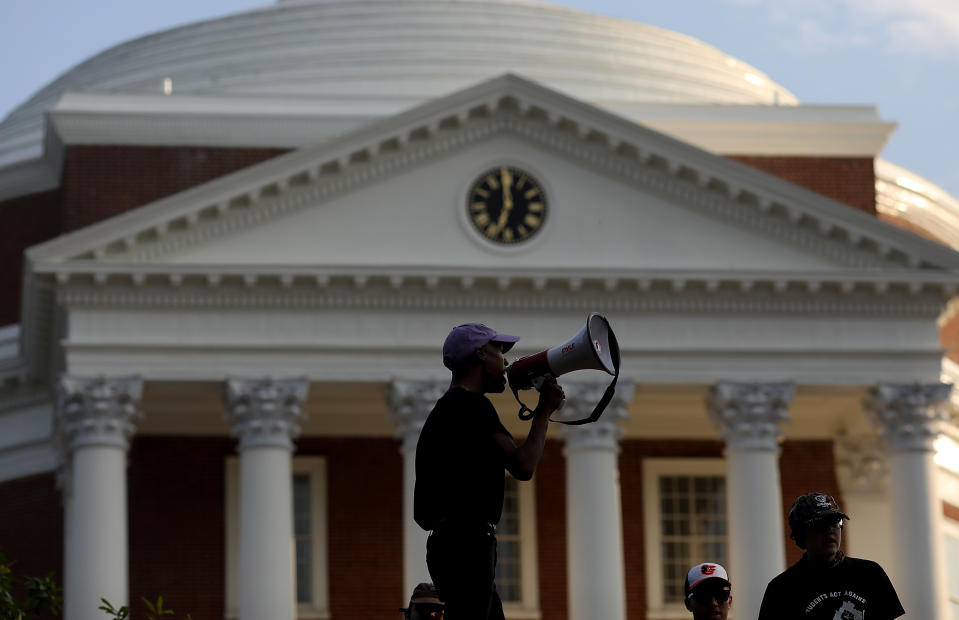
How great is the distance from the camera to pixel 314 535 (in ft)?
116

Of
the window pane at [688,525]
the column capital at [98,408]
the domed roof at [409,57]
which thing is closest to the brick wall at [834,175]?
the window pane at [688,525]

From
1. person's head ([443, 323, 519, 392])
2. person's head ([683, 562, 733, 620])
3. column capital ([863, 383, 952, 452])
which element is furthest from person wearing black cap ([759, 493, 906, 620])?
column capital ([863, 383, 952, 452])

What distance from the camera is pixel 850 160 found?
38.4 meters

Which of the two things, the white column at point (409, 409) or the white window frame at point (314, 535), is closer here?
the white column at point (409, 409)

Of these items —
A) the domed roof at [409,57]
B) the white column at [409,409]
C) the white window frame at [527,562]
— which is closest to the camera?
the white column at [409,409]

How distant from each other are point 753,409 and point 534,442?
24150 millimetres

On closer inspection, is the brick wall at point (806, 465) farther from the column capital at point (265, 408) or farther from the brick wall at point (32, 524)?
the brick wall at point (32, 524)

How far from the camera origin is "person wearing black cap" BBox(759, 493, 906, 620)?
9.29 meters

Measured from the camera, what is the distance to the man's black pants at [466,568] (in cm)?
871

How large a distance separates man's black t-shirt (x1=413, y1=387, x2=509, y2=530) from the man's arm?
0.05 meters

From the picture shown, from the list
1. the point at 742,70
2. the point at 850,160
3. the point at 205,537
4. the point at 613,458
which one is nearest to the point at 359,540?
the point at 205,537

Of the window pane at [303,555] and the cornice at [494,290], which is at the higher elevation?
the cornice at [494,290]

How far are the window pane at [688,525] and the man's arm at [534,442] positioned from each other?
27586 mm

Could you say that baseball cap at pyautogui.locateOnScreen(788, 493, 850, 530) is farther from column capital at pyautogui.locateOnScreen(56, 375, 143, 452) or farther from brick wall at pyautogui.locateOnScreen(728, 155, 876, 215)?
brick wall at pyautogui.locateOnScreen(728, 155, 876, 215)
